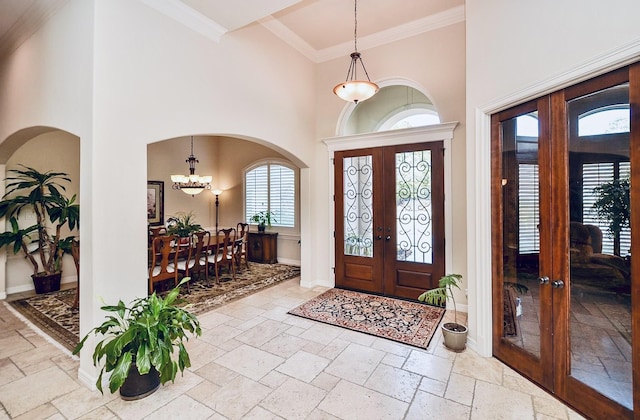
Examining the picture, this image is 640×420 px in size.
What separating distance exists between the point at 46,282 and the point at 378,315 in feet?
17.8

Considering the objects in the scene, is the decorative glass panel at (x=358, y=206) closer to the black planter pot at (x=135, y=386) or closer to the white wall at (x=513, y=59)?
the white wall at (x=513, y=59)

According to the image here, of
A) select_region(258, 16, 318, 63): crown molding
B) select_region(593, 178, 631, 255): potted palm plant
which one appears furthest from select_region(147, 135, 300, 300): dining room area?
select_region(593, 178, 631, 255): potted palm plant

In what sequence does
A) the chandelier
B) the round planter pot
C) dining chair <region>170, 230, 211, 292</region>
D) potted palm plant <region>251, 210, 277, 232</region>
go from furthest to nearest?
potted palm plant <region>251, 210, 277, 232</region>, the chandelier, dining chair <region>170, 230, 211, 292</region>, the round planter pot

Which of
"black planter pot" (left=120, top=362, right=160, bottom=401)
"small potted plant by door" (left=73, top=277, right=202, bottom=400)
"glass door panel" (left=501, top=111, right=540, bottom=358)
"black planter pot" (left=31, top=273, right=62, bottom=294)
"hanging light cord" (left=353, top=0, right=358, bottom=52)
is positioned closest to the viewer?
"small potted plant by door" (left=73, top=277, right=202, bottom=400)

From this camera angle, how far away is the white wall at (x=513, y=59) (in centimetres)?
181

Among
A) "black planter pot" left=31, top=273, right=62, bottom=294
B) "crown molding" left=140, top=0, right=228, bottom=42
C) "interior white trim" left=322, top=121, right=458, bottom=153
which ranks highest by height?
"crown molding" left=140, top=0, right=228, bottom=42

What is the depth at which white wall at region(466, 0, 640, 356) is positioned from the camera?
181 centimetres

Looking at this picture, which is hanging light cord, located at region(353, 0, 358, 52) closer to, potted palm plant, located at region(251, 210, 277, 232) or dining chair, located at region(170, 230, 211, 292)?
dining chair, located at region(170, 230, 211, 292)

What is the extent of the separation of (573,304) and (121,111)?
157 inches

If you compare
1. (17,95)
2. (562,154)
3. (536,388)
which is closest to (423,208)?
(562,154)

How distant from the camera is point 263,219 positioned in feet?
25.1

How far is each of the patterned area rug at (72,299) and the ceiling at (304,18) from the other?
9.93 feet

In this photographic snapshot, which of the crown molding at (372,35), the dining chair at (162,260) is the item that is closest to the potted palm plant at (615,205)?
the crown molding at (372,35)

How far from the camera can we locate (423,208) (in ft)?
14.5
